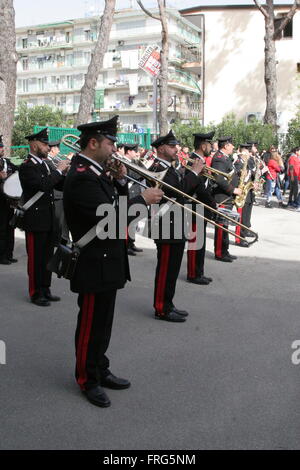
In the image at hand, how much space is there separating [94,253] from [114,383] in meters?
1.00

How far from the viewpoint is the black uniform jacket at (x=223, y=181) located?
8914 millimetres

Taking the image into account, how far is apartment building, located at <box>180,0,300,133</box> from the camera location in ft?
119

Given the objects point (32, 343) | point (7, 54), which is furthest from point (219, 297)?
point (7, 54)

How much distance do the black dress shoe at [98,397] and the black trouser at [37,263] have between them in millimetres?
2606

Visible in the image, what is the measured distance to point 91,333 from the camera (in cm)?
400

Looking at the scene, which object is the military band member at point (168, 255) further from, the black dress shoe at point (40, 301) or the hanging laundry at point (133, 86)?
the hanging laundry at point (133, 86)

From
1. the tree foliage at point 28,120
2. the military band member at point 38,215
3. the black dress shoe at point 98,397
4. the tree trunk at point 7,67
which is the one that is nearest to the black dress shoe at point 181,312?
the military band member at point 38,215

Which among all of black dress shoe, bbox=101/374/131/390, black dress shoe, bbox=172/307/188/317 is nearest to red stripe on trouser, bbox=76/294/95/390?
black dress shoe, bbox=101/374/131/390

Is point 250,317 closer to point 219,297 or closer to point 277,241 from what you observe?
point 219,297

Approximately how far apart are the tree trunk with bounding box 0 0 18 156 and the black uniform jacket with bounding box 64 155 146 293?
7.99 meters

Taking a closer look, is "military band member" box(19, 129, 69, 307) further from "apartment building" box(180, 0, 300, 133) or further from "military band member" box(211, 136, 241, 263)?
"apartment building" box(180, 0, 300, 133)

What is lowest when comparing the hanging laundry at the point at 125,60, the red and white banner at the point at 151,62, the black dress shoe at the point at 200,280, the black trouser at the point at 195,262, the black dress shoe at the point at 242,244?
the black dress shoe at the point at 200,280

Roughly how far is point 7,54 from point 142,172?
297 inches
